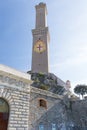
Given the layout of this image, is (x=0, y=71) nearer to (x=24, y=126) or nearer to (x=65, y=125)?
(x=24, y=126)

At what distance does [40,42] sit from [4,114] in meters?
28.8

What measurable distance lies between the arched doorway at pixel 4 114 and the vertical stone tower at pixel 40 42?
24.8 metres

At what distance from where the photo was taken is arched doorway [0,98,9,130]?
49.5 ft

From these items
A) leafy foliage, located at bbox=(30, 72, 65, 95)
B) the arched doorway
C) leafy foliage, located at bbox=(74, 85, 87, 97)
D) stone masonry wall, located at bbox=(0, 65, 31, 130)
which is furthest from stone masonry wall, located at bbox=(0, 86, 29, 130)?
leafy foliage, located at bbox=(74, 85, 87, 97)

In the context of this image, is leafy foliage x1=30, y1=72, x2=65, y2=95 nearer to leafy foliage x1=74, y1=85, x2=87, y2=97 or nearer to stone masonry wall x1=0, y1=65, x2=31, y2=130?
leafy foliage x1=74, y1=85, x2=87, y2=97

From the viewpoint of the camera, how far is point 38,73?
37.3 meters

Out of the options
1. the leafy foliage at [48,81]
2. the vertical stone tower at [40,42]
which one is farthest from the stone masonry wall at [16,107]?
the vertical stone tower at [40,42]

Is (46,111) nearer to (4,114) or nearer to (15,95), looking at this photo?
(15,95)

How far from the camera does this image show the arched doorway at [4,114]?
1509 cm

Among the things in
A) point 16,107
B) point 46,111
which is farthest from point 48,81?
point 16,107

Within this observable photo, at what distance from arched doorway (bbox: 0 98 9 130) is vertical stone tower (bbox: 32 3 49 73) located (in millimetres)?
24848

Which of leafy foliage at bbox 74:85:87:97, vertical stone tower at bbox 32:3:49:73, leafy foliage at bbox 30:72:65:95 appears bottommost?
leafy foliage at bbox 74:85:87:97

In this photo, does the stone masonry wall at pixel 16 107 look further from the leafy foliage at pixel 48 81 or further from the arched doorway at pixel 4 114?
the leafy foliage at pixel 48 81

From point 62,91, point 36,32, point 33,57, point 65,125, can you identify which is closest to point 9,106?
point 65,125
